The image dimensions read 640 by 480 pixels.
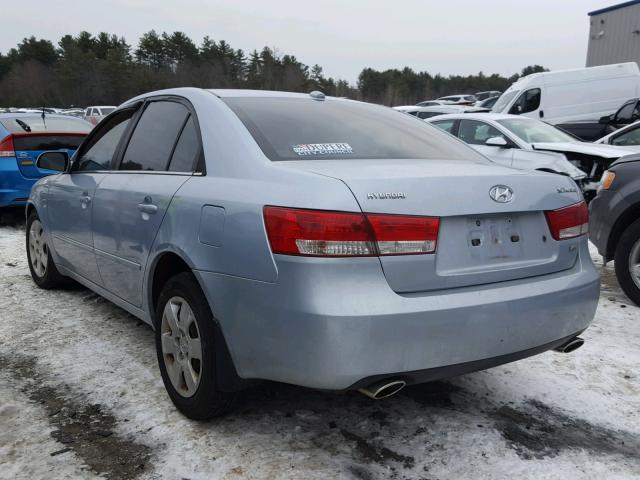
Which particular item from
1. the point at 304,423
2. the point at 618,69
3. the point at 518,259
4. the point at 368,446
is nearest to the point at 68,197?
the point at 304,423

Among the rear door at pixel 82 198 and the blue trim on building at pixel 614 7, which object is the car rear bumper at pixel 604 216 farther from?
the blue trim on building at pixel 614 7

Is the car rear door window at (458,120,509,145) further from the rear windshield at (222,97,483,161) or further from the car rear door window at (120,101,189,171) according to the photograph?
the car rear door window at (120,101,189,171)

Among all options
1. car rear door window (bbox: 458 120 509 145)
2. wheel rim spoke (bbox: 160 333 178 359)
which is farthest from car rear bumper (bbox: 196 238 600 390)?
car rear door window (bbox: 458 120 509 145)

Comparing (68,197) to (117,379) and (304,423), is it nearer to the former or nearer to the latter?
(117,379)

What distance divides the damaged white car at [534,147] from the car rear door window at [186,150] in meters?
A: 5.24

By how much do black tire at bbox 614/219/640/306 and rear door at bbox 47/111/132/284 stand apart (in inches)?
154

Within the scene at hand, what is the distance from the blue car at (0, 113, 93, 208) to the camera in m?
7.64

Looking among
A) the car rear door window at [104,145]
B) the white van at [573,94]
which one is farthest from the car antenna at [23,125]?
the white van at [573,94]

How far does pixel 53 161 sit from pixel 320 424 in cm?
319

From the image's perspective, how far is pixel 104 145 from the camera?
4.05 metres

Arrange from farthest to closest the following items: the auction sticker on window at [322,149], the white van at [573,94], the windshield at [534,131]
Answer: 1. the white van at [573,94]
2. the windshield at [534,131]
3. the auction sticker on window at [322,149]

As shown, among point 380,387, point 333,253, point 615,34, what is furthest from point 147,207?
point 615,34

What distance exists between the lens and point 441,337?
223cm

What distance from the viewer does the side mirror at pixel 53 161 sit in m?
4.64
